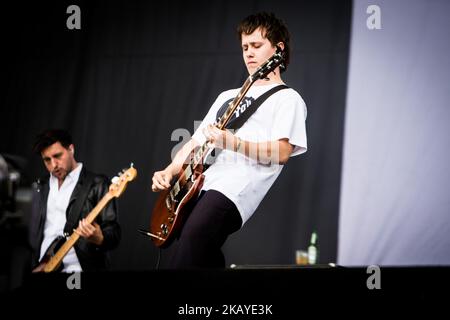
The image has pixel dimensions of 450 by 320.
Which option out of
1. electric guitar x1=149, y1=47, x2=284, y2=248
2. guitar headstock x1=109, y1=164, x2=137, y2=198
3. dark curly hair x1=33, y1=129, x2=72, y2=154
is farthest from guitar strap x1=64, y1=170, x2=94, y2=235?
electric guitar x1=149, y1=47, x2=284, y2=248

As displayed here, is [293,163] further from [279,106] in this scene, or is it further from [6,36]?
[6,36]

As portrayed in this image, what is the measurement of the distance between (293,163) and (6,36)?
223cm

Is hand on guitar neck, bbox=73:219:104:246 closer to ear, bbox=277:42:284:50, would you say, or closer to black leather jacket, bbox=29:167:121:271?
black leather jacket, bbox=29:167:121:271

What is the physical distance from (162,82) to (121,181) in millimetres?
777

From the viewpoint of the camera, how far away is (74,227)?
3250 millimetres

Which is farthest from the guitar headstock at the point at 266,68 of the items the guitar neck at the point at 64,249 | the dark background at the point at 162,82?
the guitar neck at the point at 64,249

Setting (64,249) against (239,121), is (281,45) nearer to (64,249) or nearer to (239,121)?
(239,121)

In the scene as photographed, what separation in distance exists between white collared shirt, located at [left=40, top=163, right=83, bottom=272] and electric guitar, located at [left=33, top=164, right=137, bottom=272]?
0.03 metres

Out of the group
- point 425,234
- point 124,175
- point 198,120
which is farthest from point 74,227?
point 425,234

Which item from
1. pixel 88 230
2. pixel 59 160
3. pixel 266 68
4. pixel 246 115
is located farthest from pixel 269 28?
pixel 88 230

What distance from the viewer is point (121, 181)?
3.35 meters

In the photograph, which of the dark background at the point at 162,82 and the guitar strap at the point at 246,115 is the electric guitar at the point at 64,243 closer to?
the dark background at the point at 162,82

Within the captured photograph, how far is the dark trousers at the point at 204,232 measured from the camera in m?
3.02

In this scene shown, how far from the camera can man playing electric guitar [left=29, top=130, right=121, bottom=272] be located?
3.23m
